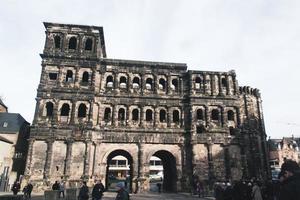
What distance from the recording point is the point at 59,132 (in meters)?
26.0

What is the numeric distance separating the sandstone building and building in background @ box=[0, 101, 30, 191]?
4970 millimetres

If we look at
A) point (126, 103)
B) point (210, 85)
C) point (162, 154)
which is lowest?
point (162, 154)

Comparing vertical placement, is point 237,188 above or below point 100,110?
below

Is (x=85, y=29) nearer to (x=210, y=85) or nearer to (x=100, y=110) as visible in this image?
(x=100, y=110)

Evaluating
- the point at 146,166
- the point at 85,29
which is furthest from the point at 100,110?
the point at 85,29

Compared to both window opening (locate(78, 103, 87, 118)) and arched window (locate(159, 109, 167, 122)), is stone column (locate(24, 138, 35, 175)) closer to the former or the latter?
window opening (locate(78, 103, 87, 118))

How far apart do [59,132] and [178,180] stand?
1242cm

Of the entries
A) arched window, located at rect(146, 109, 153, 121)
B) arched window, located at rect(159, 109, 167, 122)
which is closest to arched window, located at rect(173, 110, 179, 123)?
arched window, located at rect(159, 109, 167, 122)

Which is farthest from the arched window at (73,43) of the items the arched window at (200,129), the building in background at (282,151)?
the building in background at (282,151)

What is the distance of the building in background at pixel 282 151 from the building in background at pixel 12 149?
45670 millimetres

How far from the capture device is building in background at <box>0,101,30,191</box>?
27.8m

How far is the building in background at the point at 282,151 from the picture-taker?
177 ft

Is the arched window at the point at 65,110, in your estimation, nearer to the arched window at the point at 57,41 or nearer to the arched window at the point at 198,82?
the arched window at the point at 57,41

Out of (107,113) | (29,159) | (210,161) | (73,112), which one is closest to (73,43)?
(73,112)
